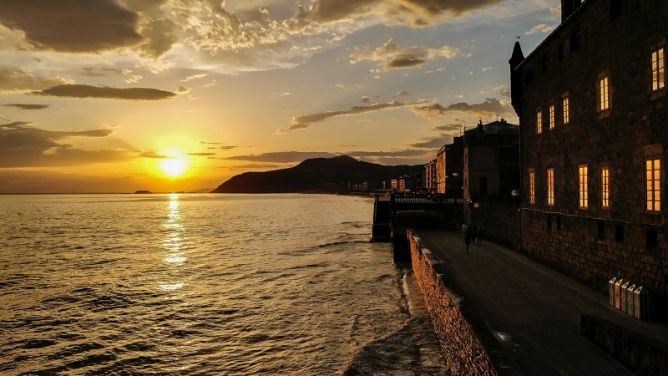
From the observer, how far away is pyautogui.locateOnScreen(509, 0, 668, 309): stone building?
15.2 m

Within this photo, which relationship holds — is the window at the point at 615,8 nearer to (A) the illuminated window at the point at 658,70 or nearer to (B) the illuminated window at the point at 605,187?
(A) the illuminated window at the point at 658,70

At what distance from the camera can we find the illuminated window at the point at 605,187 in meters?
18.3

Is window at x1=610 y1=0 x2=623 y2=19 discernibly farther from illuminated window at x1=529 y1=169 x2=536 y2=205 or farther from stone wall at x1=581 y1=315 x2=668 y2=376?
stone wall at x1=581 y1=315 x2=668 y2=376

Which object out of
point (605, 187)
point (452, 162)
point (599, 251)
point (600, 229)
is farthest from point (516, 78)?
point (452, 162)

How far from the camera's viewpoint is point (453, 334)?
14695 mm

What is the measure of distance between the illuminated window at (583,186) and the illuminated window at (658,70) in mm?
5686

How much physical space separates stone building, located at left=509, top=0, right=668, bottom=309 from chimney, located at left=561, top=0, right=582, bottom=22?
63mm

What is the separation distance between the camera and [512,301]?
54.1 feet

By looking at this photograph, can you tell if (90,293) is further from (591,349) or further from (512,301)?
(591,349)

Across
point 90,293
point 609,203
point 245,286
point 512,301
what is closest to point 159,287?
point 90,293

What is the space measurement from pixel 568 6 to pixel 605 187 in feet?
38.6

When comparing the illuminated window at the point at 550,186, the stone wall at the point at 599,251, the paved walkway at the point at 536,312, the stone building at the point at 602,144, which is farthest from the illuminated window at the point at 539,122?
the paved walkway at the point at 536,312

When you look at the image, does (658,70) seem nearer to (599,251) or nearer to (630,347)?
(599,251)

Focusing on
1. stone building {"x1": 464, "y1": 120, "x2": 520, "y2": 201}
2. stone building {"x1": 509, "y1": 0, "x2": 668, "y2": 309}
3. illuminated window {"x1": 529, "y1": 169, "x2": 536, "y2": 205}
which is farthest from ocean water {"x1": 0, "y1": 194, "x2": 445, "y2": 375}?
stone building {"x1": 464, "y1": 120, "x2": 520, "y2": 201}
